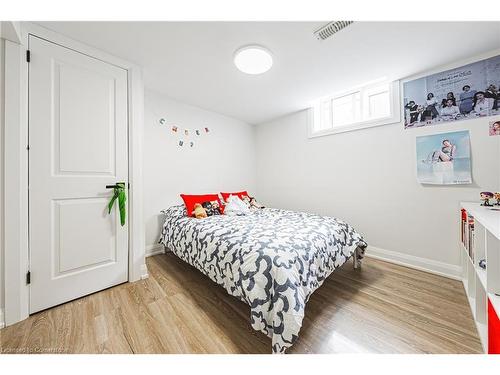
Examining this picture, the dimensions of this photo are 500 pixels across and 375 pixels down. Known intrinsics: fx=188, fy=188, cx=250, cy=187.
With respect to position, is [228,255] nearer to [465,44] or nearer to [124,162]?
[124,162]

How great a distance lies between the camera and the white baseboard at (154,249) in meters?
2.61

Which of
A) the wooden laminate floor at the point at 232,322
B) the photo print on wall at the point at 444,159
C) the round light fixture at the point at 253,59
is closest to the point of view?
the wooden laminate floor at the point at 232,322

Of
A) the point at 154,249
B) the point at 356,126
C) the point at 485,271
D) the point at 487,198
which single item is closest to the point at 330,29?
the point at 356,126

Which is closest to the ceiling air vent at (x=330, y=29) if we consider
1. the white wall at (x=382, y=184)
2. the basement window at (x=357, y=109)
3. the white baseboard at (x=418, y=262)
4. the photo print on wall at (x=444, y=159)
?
the basement window at (x=357, y=109)

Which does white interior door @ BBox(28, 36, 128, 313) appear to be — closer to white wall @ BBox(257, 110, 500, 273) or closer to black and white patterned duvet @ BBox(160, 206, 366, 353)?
black and white patterned duvet @ BBox(160, 206, 366, 353)

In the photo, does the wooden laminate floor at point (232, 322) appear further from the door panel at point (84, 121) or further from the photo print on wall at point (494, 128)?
the photo print on wall at point (494, 128)

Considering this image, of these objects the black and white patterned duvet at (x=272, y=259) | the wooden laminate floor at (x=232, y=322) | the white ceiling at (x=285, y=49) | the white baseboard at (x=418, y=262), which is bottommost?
the wooden laminate floor at (x=232, y=322)

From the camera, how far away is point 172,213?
2.51m

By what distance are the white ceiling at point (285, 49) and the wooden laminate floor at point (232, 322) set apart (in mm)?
2212

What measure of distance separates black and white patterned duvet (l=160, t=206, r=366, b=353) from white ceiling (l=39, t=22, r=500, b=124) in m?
1.67

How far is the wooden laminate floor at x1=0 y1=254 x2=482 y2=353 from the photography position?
114cm

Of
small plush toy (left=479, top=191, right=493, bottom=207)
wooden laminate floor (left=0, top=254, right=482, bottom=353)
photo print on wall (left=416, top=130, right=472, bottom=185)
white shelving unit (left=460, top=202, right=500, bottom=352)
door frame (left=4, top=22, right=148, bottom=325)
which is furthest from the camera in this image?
photo print on wall (left=416, top=130, right=472, bottom=185)

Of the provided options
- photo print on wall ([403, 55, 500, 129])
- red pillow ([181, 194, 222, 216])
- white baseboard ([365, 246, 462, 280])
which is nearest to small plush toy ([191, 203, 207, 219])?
red pillow ([181, 194, 222, 216])

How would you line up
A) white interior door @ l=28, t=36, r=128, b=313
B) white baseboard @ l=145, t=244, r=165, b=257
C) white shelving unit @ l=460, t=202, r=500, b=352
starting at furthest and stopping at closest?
white baseboard @ l=145, t=244, r=165, b=257, white interior door @ l=28, t=36, r=128, b=313, white shelving unit @ l=460, t=202, r=500, b=352
